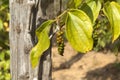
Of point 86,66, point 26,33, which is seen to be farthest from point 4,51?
point 26,33

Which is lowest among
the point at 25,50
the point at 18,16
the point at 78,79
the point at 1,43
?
the point at 78,79

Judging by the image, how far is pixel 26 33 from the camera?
3.60 feet

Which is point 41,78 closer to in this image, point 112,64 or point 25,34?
point 25,34

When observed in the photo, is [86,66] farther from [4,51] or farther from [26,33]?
[26,33]

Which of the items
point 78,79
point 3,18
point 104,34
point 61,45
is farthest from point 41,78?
point 78,79

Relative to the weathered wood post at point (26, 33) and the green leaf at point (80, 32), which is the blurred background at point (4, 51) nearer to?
the weathered wood post at point (26, 33)

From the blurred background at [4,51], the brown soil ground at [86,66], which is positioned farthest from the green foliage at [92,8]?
the brown soil ground at [86,66]

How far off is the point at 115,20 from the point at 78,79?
2927 mm

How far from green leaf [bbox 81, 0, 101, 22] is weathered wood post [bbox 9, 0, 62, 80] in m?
0.23

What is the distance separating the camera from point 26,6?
1057 millimetres

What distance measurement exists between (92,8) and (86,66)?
3186mm

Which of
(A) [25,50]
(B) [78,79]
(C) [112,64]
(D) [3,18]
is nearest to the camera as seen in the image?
(A) [25,50]

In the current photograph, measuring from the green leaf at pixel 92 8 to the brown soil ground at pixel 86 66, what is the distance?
9.41ft

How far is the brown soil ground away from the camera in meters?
3.74
